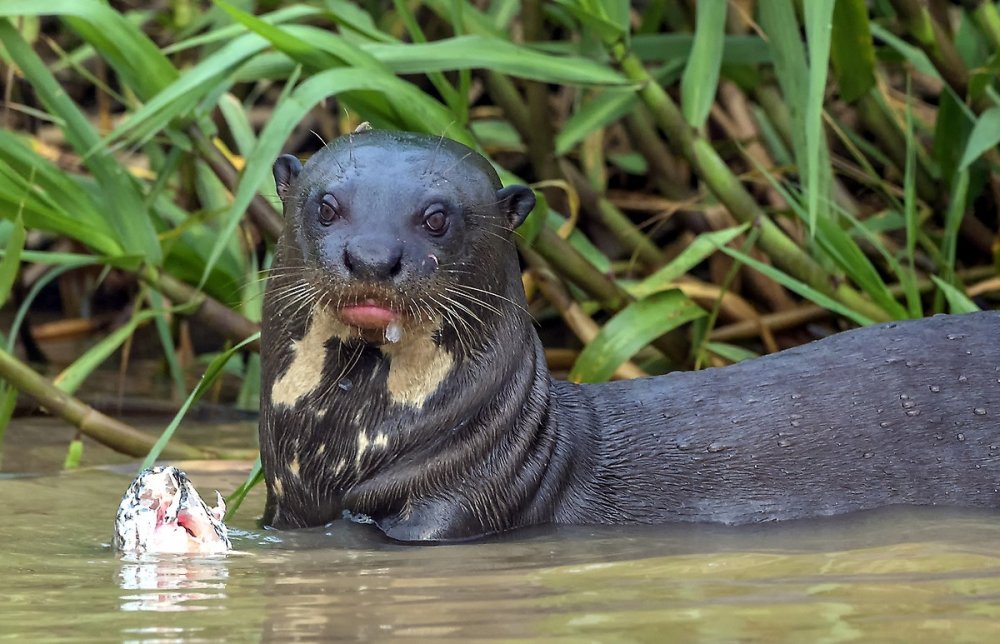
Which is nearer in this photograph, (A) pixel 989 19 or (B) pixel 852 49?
(B) pixel 852 49

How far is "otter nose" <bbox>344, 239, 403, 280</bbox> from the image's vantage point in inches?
107

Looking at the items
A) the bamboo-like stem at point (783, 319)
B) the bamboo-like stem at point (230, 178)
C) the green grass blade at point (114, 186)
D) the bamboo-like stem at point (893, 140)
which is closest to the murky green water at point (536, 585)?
the green grass blade at point (114, 186)

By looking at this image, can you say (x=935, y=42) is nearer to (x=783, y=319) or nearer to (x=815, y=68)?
(x=783, y=319)

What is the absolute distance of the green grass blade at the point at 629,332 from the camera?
12.2 ft

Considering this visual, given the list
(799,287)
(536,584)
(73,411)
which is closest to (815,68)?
(799,287)

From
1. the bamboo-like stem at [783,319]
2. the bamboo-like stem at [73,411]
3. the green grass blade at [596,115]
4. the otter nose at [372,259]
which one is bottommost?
the bamboo-like stem at [73,411]

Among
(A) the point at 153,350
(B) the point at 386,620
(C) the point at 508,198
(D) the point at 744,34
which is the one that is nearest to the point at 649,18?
(D) the point at 744,34

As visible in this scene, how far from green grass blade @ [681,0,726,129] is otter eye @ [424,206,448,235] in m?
1.00

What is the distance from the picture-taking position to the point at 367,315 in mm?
2770

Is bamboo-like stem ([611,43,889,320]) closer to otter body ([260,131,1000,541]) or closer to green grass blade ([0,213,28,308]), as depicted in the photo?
otter body ([260,131,1000,541])

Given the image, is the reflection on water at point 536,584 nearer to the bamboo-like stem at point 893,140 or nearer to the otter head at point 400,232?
the otter head at point 400,232

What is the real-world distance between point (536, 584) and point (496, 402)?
2.33 ft

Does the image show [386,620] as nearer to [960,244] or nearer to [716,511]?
[716,511]

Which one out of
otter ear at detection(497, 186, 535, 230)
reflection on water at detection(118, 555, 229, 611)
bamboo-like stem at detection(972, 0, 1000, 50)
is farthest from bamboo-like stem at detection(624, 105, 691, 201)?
reflection on water at detection(118, 555, 229, 611)
